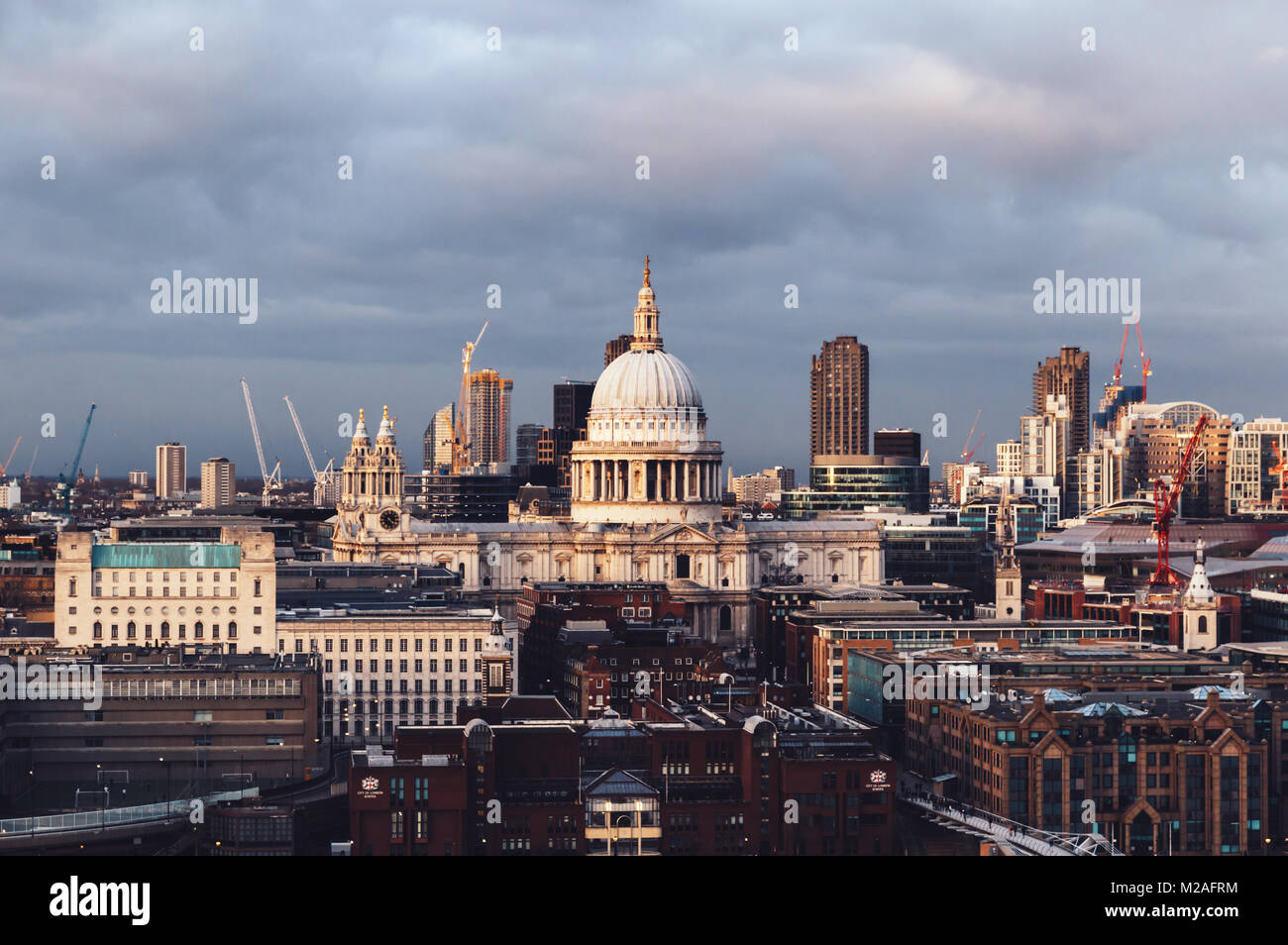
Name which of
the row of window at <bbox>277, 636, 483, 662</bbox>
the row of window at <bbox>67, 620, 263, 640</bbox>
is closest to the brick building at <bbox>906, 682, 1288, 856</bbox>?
the row of window at <bbox>277, 636, 483, 662</bbox>

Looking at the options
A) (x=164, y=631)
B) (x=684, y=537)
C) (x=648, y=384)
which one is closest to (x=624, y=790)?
(x=164, y=631)

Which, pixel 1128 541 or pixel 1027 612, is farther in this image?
pixel 1128 541

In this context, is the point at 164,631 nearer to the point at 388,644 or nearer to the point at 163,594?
the point at 163,594

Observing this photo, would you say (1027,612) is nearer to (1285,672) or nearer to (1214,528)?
(1214,528)
